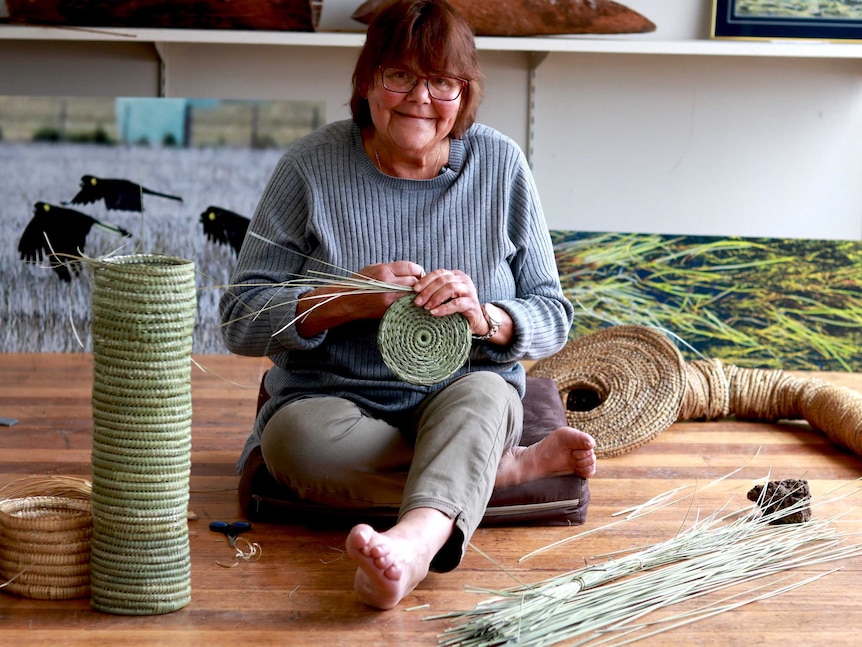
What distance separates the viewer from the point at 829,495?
2.58 metres

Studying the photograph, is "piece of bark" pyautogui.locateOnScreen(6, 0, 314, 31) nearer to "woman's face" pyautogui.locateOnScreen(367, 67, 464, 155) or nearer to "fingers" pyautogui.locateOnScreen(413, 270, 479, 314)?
"woman's face" pyautogui.locateOnScreen(367, 67, 464, 155)

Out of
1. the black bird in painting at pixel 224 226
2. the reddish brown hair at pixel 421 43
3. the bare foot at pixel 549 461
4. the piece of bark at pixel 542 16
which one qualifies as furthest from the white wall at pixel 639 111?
the bare foot at pixel 549 461

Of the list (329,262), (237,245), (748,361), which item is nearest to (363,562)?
(329,262)

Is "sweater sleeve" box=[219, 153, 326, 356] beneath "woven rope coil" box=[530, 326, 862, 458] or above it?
above

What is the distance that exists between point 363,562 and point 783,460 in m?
1.57

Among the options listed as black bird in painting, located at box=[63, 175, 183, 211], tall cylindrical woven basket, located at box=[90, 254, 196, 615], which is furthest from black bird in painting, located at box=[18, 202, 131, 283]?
tall cylindrical woven basket, located at box=[90, 254, 196, 615]

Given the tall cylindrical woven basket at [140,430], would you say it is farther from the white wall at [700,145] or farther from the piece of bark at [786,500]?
the white wall at [700,145]

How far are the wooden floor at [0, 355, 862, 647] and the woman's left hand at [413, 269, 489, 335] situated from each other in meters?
0.48

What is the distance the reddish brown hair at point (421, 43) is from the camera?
2.13 m

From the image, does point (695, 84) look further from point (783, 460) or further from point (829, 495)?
point (829, 495)

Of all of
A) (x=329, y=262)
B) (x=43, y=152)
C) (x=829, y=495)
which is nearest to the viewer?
(x=329, y=262)

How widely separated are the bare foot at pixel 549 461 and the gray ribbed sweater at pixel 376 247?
0.16 meters

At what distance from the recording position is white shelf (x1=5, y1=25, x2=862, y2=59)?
11.7 ft

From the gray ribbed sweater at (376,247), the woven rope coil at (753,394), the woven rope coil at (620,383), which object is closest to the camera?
the gray ribbed sweater at (376,247)
